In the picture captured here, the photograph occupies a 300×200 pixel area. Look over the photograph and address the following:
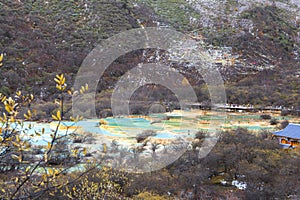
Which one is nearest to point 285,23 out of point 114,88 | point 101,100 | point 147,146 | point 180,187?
point 114,88

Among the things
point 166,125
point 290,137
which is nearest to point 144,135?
point 166,125

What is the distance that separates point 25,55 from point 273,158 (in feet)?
85.9

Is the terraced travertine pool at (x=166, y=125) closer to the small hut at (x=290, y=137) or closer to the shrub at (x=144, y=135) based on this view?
the shrub at (x=144, y=135)

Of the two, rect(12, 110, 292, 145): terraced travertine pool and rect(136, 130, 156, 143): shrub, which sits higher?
rect(12, 110, 292, 145): terraced travertine pool

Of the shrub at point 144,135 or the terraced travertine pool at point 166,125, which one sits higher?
the terraced travertine pool at point 166,125

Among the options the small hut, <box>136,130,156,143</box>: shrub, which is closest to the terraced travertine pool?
<box>136,130,156,143</box>: shrub

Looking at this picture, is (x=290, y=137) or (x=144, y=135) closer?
(x=290, y=137)

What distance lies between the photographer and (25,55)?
107ft

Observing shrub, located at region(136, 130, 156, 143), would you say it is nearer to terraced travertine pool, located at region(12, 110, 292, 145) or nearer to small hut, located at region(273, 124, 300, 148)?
terraced travertine pool, located at region(12, 110, 292, 145)

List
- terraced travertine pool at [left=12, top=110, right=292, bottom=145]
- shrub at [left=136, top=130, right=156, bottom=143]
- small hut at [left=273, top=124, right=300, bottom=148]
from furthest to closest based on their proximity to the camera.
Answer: terraced travertine pool at [left=12, top=110, right=292, bottom=145]
shrub at [left=136, top=130, right=156, bottom=143]
small hut at [left=273, top=124, right=300, bottom=148]

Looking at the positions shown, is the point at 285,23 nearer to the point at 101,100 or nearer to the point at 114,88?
the point at 114,88

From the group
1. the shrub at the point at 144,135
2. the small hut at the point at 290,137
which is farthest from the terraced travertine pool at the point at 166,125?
the small hut at the point at 290,137

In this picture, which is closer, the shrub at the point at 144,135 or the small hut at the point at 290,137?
the small hut at the point at 290,137

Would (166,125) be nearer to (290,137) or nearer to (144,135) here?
(144,135)
